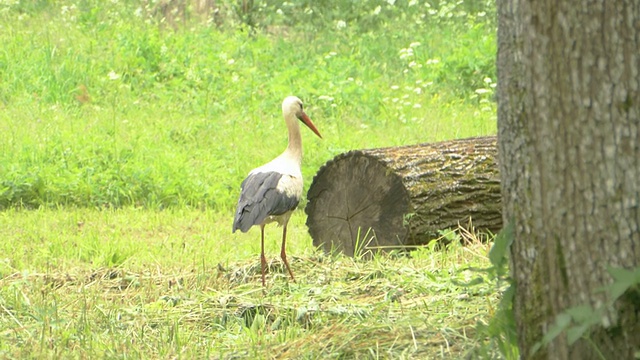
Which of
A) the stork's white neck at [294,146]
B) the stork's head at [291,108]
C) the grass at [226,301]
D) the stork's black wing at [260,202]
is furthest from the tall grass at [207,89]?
the stork's black wing at [260,202]

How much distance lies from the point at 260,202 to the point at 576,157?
11.2ft

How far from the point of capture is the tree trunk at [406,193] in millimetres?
6477

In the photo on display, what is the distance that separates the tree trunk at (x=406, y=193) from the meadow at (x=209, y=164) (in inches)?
7.9

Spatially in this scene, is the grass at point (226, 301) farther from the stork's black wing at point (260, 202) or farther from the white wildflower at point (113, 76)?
the white wildflower at point (113, 76)

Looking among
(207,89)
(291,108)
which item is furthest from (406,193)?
(207,89)

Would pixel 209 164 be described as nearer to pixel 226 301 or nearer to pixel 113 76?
pixel 113 76

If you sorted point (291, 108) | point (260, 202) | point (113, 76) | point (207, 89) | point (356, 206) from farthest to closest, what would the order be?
point (207, 89)
point (113, 76)
point (291, 108)
point (356, 206)
point (260, 202)

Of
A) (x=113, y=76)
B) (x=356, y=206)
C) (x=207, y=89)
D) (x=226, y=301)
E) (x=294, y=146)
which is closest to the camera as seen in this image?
(x=226, y=301)

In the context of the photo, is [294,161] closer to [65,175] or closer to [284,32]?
[65,175]

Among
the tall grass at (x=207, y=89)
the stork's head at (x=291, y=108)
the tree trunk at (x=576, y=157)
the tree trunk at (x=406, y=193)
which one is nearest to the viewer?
the tree trunk at (x=576, y=157)

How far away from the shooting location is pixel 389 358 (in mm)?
3854

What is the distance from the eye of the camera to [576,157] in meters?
3.13

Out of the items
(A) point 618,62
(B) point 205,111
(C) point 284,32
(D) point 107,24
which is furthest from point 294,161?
(C) point 284,32

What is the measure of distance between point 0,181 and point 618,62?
6.99 meters
